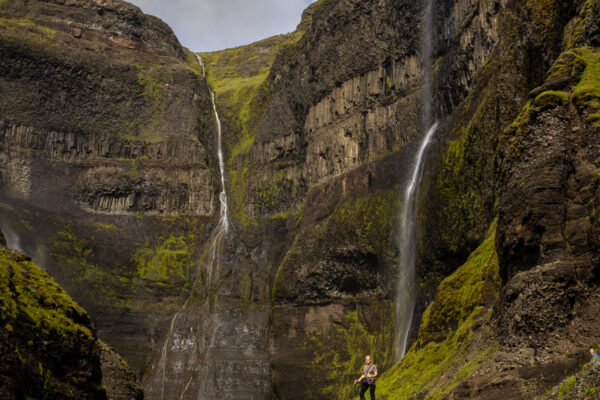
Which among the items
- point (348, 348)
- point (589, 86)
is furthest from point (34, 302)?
point (348, 348)

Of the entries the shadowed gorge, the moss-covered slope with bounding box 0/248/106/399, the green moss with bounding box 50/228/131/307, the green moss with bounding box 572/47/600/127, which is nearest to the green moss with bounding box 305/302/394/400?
the shadowed gorge

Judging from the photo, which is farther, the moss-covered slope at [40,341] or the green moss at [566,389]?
the green moss at [566,389]

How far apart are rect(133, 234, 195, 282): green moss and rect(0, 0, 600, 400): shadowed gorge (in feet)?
1.07

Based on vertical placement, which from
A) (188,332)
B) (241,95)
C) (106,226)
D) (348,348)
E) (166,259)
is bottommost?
(348,348)

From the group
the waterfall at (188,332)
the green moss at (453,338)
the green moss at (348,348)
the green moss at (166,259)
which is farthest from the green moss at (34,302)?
the green moss at (166,259)

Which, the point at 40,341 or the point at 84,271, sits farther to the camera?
the point at 84,271

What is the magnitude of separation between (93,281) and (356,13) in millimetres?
38968

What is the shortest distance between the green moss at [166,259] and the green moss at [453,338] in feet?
120

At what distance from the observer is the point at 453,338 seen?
19312mm

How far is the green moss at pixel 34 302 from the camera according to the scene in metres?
8.36

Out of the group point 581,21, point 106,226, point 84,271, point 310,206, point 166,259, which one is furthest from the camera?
point 106,226

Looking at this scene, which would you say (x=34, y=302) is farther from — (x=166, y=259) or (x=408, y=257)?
(x=166, y=259)

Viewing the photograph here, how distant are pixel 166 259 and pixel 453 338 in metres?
45.3

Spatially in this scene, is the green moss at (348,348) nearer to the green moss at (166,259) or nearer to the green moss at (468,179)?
the green moss at (468,179)
